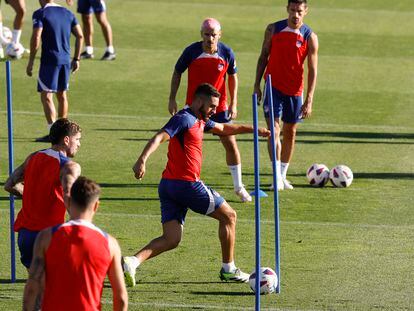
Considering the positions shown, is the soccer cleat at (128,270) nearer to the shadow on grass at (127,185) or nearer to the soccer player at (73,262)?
the soccer player at (73,262)

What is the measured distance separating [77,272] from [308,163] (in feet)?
35.8

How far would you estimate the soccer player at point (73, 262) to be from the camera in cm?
866

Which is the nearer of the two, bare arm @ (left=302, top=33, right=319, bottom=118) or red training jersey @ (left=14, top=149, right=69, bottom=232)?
red training jersey @ (left=14, top=149, right=69, bottom=232)

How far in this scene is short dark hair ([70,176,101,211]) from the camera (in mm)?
8734

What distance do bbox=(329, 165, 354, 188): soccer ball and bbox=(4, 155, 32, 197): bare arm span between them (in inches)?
275

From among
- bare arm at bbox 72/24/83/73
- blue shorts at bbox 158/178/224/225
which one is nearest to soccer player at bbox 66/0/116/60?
bare arm at bbox 72/24/83/73

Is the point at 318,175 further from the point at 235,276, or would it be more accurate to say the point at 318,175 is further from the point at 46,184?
the point at 46,184

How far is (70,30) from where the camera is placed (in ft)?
66.9

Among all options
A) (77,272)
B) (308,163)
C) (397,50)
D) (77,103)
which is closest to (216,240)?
(308,163)

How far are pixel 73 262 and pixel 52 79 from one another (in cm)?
1155

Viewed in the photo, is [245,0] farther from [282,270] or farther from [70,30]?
[282,270]

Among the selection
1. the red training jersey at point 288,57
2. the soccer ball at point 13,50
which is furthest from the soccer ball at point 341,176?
the soccer ball at point 13,50

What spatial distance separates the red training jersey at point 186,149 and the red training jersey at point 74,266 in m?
3.97

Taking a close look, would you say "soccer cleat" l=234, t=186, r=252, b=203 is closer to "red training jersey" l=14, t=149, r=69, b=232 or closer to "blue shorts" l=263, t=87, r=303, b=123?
"blue shorts" l=263, t=87, r=303, b=123
